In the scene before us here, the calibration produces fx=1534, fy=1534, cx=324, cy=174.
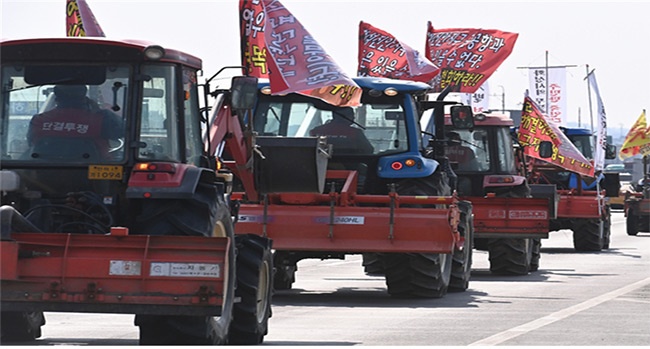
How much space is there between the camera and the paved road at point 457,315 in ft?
43.1

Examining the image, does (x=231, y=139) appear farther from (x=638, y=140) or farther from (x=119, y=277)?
(x=638, y=140)

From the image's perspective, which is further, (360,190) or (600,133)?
(600,133)

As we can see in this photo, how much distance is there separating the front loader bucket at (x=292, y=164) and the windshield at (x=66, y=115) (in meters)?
4.75

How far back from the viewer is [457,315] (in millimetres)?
15766

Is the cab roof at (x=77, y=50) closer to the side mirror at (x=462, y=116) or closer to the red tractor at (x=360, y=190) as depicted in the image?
the red tractor at (x=360, y=190)

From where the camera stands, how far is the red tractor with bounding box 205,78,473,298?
16.9m

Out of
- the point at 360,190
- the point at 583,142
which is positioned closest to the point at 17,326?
the point at 360,190

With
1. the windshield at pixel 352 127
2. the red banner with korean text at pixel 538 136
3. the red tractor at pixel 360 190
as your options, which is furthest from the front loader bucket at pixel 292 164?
the red banner with korean text at pixel 538 136

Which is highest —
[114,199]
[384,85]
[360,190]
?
[384,85]

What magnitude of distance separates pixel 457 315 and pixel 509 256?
8156mm

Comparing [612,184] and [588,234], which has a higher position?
[612,184]

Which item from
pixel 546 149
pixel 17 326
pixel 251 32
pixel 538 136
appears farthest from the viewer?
pixel 538 136

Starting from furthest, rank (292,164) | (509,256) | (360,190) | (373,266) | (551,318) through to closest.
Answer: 1. (509,256)
2. (373,266)
3. (360,190)
4. (292,164)
5. (551,318)

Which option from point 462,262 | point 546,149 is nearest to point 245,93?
point 462,262
